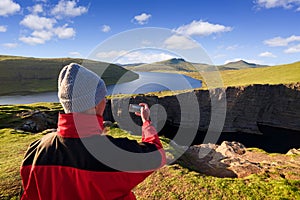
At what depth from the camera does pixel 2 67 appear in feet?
507

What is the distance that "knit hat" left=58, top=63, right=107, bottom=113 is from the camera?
2.98 meters

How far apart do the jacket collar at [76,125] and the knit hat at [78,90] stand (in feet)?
0.35

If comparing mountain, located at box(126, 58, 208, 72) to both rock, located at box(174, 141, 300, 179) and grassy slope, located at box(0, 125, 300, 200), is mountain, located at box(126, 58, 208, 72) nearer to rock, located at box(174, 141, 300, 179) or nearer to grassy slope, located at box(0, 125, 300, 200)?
grassy slope, located at box(0, 125, 300, 200)

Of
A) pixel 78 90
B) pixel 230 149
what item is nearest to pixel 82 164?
pixel 78 90

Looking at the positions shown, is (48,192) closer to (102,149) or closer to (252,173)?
(102,149)

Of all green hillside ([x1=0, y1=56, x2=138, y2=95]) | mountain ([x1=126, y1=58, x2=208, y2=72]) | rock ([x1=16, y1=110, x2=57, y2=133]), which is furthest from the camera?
green hillside ([x1=0, y1=56, x2=138, y2=95])

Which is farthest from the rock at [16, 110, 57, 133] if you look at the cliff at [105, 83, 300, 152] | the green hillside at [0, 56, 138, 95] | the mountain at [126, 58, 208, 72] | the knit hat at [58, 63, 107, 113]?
the green hillside at [0, 56, 138, 95]

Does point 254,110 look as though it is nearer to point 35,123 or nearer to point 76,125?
point 35,123

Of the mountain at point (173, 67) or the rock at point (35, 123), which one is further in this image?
the rock at point (35, 123)

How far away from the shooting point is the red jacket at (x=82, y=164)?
287 cm

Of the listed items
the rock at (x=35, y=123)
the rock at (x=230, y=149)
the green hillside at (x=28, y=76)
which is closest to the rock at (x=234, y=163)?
the rock at (x=230, y=149)

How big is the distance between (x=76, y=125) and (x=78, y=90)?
0.44 meters

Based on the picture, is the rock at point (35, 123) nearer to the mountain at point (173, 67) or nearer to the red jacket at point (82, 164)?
the mountain at point (173, 67)

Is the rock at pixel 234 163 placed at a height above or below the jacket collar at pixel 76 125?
below
